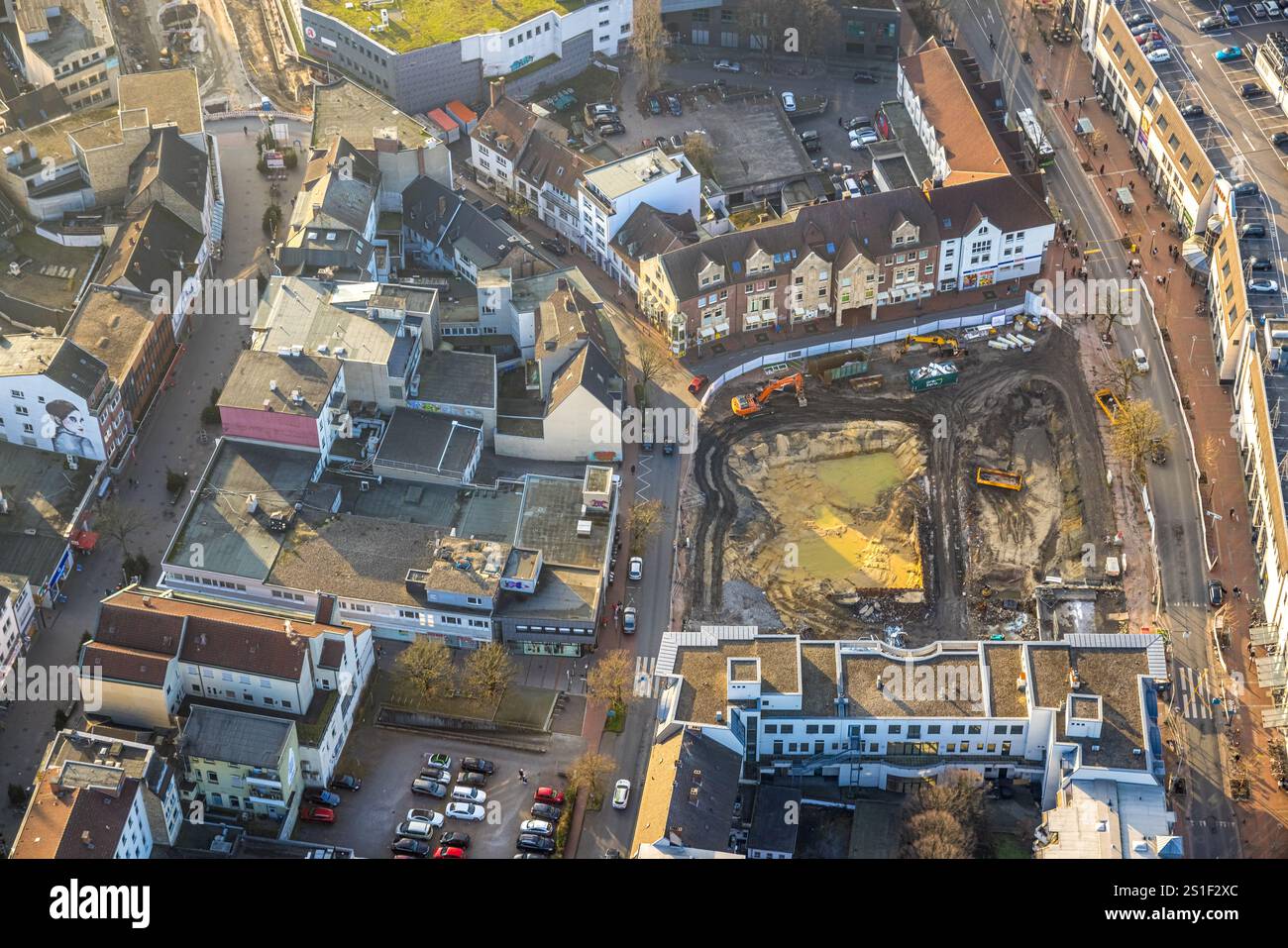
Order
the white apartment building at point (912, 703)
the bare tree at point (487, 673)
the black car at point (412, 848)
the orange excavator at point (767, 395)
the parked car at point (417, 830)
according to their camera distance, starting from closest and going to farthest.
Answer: the black car at point (412, 848)
the white apartment building at point (912, 703)
the parked car at point (417, 830)
the bare tree at point (487, 673)
the orange excavator at point (767, 395)

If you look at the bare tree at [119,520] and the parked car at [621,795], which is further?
the bare tree at [119,520]

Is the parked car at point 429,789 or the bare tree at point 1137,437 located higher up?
the bare tree at point 1137,437

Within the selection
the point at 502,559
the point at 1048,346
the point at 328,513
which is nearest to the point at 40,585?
the point at 328,513

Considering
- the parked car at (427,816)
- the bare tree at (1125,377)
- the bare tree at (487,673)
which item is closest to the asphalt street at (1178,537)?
the bare tree at (1125,377)

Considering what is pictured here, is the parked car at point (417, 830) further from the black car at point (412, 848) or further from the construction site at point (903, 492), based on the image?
the construction site at point (903, 492)

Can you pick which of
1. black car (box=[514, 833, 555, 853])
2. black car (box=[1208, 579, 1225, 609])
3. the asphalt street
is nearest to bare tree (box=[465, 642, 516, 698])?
black car (box=[514, 833, 555, 853])

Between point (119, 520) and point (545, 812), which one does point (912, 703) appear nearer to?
point (545, 812)

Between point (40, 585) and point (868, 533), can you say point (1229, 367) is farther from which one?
point (40, 585)

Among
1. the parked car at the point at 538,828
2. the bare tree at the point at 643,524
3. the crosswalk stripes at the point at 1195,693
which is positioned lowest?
the parked car at the point at 538,828
